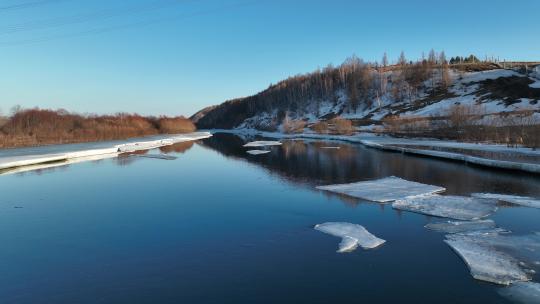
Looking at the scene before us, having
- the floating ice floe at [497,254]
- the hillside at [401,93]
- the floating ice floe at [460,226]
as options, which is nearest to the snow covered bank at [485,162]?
the floating ice floe at [460,226]

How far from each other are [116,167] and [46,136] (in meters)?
28.2

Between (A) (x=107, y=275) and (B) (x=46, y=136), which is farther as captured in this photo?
(B) (x=46, y=136)

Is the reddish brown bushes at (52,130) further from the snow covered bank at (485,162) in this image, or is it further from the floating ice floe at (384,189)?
the snow covered bank at (485,162)

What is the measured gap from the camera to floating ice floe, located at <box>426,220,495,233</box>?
9.59m

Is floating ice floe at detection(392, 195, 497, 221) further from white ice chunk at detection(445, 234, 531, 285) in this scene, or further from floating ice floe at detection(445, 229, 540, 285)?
white ice chunk at detection(445, 234, 531, 285)

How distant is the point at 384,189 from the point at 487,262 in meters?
7.43

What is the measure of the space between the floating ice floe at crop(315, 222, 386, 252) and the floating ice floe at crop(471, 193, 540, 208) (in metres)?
5.85

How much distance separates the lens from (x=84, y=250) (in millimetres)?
8609

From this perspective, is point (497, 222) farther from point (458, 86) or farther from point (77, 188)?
point (458, 86)

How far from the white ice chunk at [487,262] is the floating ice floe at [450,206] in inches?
88.0

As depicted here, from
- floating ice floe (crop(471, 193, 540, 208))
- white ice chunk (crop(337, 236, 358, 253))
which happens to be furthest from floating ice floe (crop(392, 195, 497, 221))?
white ice chunk (crop(337, 236, 358, 253))

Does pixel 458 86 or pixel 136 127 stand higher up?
pixel 458 86

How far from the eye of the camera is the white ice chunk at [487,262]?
6770 millimetres

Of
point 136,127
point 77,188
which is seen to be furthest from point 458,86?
point 77,188
